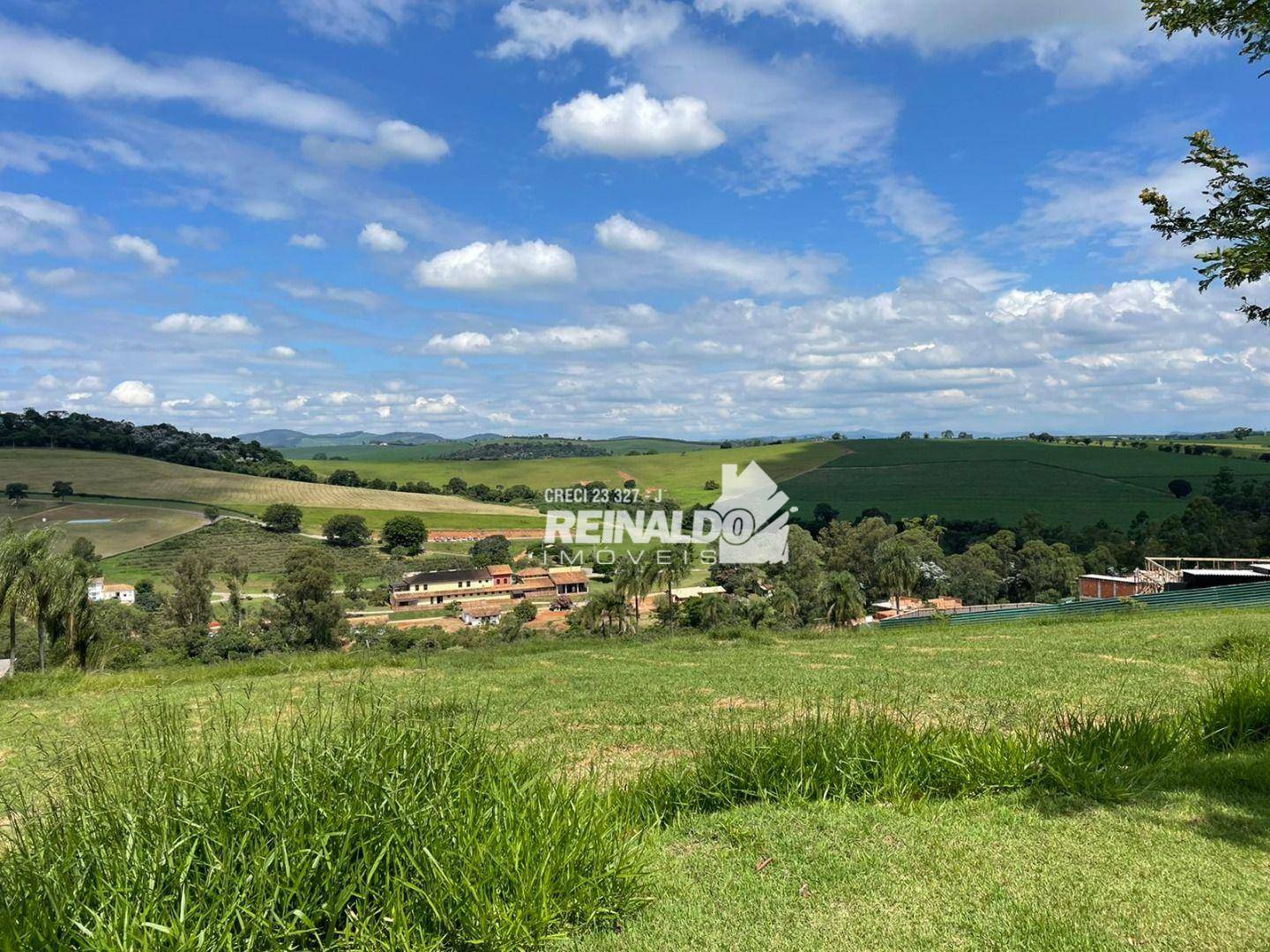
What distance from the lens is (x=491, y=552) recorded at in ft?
212

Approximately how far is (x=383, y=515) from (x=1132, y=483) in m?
84.3

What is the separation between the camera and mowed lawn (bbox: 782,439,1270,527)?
233 feet

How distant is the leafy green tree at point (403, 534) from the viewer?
225 ft

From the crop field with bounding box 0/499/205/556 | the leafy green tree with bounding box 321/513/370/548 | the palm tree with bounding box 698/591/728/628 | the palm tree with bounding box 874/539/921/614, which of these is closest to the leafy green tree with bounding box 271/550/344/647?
the palm tree with bounding box 698/591/728/628

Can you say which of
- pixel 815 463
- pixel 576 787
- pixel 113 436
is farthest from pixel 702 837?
pixel 113 436

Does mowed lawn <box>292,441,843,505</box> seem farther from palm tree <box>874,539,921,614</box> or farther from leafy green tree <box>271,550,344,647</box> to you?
leafy green tree <box>271,550,344,647</box>

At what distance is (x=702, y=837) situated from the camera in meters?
3.95

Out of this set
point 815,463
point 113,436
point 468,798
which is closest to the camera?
point 468,798

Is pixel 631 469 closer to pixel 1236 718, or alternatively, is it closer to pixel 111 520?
pixel 111 520

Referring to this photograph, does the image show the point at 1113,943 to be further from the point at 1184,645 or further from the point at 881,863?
the point at 1184,645

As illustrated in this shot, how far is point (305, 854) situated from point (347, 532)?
7079cm

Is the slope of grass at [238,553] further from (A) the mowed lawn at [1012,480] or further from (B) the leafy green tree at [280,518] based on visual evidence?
(A) the mowed lawn at [1012,480]

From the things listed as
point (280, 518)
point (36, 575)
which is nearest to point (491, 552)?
point (280, 518)

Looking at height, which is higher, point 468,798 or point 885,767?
point 468,798
